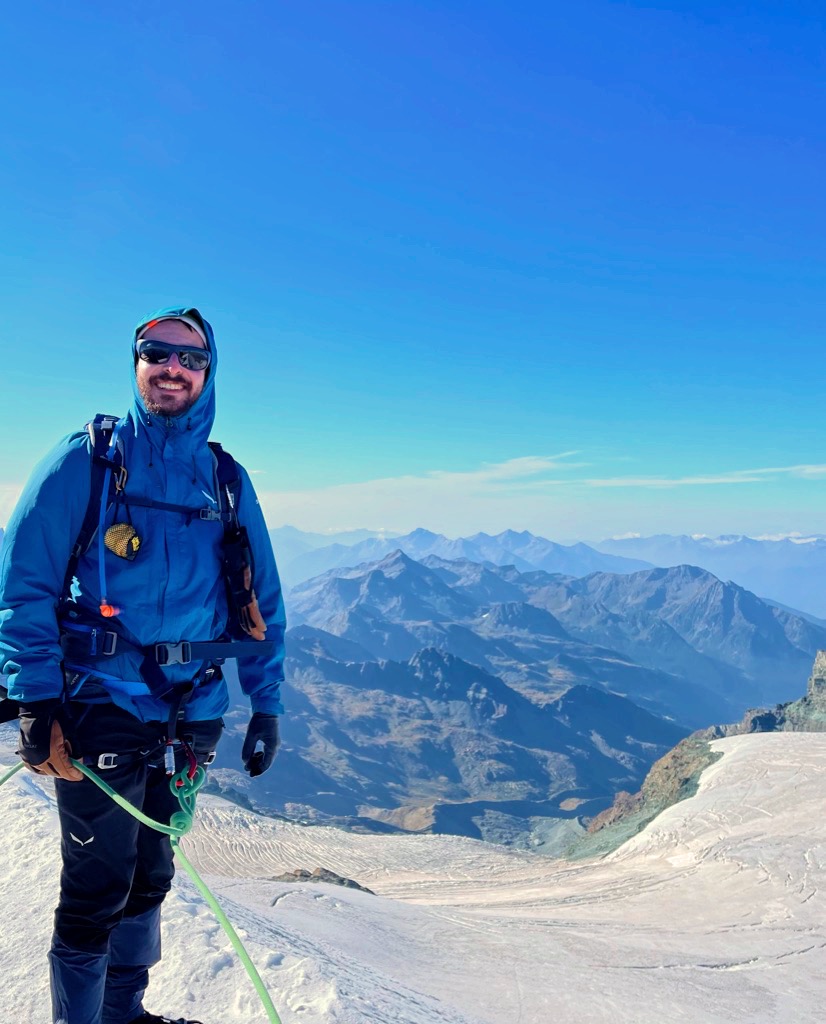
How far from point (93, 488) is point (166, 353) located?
904 mm

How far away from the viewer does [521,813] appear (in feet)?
553

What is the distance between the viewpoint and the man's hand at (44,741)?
10.7 feet

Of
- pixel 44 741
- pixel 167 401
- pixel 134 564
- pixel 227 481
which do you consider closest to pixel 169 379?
pixel 167 401

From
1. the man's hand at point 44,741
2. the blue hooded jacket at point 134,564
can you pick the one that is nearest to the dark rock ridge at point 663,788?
the blue hooded jacket at point 134,564

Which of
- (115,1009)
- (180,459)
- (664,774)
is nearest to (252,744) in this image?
(115,1009)

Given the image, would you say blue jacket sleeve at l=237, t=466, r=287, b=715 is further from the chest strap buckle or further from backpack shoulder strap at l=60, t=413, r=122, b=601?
backpack shoulder strap at l=60, t=413, r=122, b=601

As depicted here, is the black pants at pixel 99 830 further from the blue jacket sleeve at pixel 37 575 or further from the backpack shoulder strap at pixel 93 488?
the backpack shoulder strap at pixel 93 488

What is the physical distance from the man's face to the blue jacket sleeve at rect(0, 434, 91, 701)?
2.12 feet

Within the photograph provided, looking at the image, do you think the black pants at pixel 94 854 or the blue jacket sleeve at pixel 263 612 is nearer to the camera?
the black pants at pixel 94 854

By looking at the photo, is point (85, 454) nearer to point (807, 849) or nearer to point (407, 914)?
point (407, 914)

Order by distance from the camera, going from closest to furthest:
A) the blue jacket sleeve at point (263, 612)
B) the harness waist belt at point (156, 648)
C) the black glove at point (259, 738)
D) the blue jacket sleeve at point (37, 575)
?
1. the blue jacket sleeve at point (37, 575)
2. the harness waist belt at point (156, 648)
3. the blue jacket sleeve at point (263, 612)
4. the black glove at point (259, 738)

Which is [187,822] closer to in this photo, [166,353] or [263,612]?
[263,612]

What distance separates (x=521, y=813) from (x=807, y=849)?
162m

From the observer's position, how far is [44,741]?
3.29 metres
